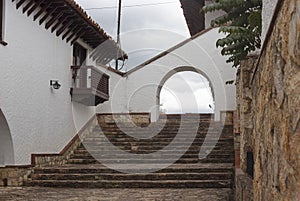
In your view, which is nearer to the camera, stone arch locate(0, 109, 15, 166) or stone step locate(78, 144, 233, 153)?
stone arch locate(0, 109, 15, 166)

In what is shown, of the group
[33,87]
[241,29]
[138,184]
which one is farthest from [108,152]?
[241,29]

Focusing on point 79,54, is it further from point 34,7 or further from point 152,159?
point 152,159

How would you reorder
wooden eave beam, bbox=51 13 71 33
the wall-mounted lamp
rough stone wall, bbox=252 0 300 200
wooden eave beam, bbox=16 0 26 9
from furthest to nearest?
wooden eave beam, bbox=51 13 71 33 < the wall-mounted lamp < wooden eave beam, bbox=16 0 26 9 < rough stone wall, bbox=252 0 300 200

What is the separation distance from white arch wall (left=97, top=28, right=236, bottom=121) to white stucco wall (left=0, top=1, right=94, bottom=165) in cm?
308

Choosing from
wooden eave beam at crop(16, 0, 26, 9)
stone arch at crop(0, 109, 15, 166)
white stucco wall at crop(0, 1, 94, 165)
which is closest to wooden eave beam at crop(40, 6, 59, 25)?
white stucco wall at crop(0, 1, 94, 165)

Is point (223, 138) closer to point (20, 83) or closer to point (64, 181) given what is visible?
point (64, 181)

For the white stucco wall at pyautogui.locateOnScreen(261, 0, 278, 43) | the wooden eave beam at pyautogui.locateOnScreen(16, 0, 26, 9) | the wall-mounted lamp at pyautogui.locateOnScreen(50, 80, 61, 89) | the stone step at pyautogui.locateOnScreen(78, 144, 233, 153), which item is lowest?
the stone step at pyautogui.locateOnScreen(78, 144, 233, 153)

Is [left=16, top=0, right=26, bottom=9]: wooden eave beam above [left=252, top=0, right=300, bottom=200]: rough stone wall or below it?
above

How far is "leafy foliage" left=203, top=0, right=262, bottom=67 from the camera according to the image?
759 cm

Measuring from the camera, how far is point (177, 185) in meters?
9.37

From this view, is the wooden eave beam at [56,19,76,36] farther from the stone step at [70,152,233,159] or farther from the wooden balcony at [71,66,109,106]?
the stone step at [70,152,233,159]

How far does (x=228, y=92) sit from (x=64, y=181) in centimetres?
752

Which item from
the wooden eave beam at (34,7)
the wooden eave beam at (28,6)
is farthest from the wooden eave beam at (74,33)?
the wooden eave beam at (28,6)

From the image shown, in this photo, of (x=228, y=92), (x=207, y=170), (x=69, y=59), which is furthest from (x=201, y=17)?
(x=207, y=170)
